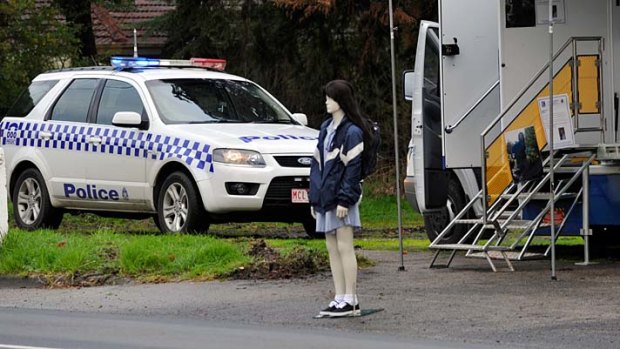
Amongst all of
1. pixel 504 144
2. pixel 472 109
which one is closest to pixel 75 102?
pixel 472 109

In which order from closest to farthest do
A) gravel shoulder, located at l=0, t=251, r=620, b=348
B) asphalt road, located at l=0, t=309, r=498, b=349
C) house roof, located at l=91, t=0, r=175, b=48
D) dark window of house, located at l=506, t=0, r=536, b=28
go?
1. asphalt road, located at l=0, t=309, r=498, b=349
2. gravel shoulder, located at l=0, t=251, r=620, b=348
3. dark window of house, located at l=506, t=0, r=536, b=28
4. house roof, located at l=91, t=0, r=175, b=48

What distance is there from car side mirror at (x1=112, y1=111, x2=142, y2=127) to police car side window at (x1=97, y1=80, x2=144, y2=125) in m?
0.35

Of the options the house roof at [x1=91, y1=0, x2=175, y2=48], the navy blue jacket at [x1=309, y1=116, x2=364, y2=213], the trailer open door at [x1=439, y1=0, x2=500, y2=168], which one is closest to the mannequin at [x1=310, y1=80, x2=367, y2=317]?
the navy blue jacket at [x1=309, y1=116, x2=364, y2=213]

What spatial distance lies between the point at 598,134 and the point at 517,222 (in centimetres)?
128

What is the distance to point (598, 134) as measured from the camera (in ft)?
46.9

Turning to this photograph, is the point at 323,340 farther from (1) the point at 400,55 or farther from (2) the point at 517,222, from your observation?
(1) the point at 400,55

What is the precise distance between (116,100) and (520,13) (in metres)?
4.85

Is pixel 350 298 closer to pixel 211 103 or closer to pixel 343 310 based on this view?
pixel 343 310

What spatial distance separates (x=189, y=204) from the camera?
51.5 feet

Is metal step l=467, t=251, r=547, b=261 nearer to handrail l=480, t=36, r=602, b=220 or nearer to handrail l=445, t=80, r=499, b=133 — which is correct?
handrail l=480, t=36, r=602, b=220

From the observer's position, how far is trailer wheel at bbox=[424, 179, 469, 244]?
50.8 ft

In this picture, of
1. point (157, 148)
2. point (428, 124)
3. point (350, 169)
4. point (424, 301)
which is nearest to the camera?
point (350, 169)

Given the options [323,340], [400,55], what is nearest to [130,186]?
[323,340]

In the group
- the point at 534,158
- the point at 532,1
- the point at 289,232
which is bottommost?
the point at 289,232
